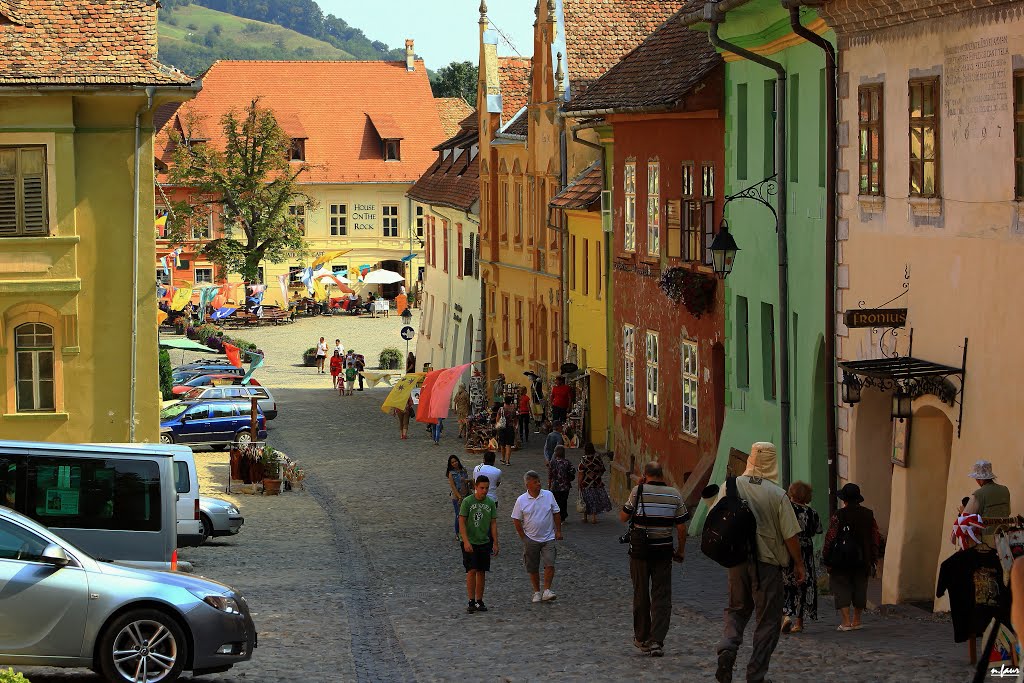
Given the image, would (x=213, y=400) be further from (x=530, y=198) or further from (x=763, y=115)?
(x=763, y=115)

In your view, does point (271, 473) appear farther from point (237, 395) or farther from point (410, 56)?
point (410, 56)

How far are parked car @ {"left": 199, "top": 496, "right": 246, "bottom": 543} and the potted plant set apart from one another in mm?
7817

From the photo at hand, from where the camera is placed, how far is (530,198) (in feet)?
162

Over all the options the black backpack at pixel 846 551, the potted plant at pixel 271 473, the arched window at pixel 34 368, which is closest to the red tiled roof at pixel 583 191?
the potted plant at pixel 271 473

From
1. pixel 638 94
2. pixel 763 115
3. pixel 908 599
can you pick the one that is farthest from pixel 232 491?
pixel 908 599

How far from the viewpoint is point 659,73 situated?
30703mm

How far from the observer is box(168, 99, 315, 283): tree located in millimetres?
83625

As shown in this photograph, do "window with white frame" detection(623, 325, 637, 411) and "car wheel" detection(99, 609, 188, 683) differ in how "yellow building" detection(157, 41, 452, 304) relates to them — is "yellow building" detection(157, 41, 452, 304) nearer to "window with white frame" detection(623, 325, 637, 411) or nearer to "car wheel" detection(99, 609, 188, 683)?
"window with white frame" detection(623, 325, 637, 411)

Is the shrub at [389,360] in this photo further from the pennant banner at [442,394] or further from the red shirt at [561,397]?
the red shirt at [561,397]

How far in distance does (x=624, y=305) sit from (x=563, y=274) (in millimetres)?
9781

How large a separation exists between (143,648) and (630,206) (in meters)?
21.8

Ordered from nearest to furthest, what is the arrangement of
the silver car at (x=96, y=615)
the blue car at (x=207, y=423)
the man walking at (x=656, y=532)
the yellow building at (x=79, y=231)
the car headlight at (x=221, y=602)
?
1. the silver car at (x=96, y=615)
2. the car headlight at (x=221, y=602)
3. the man walking at (x=656, y=532)
4. the yellow building at (x=79, y=231)
5. the blue car at (x=207, y=423)

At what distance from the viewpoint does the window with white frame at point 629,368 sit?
33.9m

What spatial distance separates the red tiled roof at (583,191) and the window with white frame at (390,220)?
5125 cm
